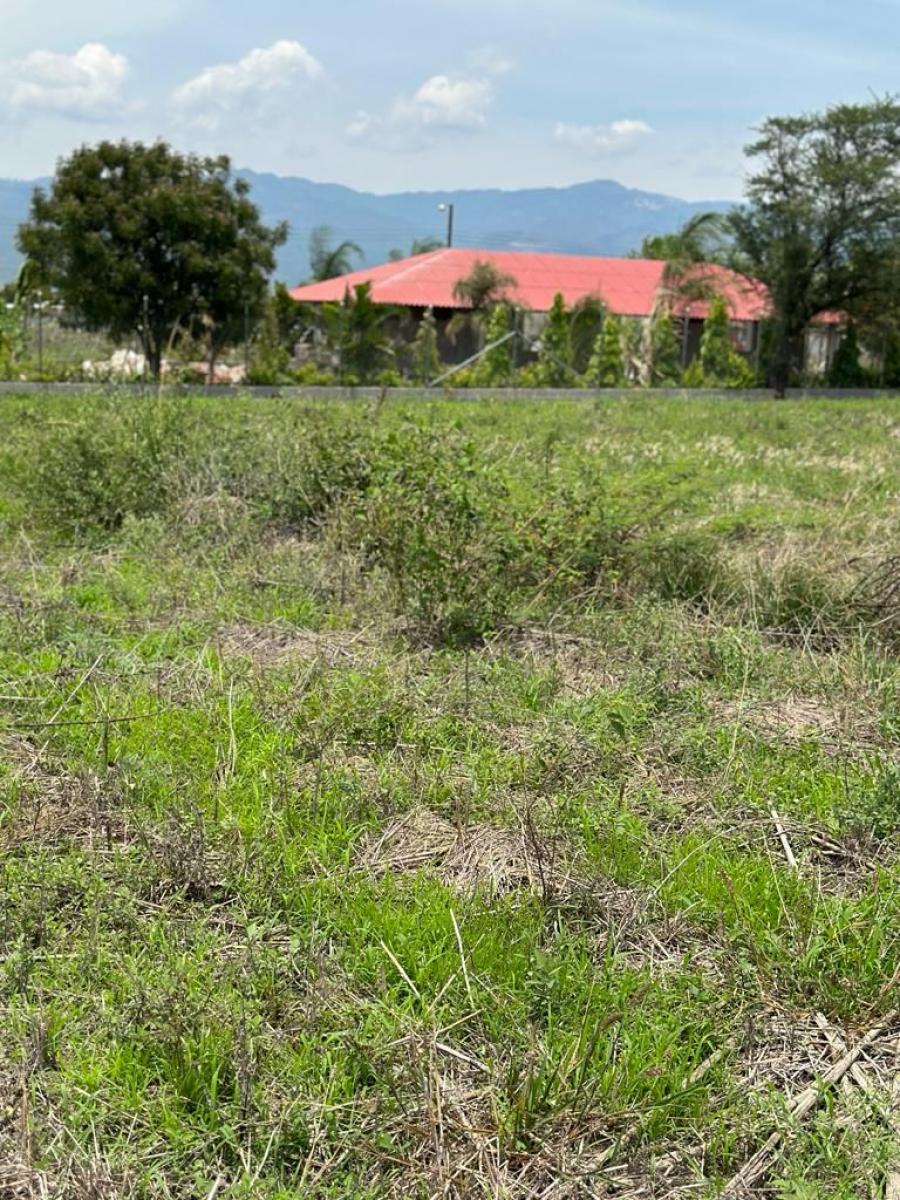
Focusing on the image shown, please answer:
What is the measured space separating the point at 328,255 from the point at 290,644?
41.6 meters

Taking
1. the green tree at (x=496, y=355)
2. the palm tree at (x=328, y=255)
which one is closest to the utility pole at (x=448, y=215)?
the palm tree at (x=328, y=255)

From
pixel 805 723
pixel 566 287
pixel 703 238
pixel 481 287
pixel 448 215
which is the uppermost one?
pixel 448 215

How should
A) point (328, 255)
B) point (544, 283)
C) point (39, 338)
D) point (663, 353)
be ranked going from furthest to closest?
point (328, 255) < point (544, 283) < point (663, 353) < point (39, 338)

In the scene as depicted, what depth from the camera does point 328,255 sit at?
45.1m

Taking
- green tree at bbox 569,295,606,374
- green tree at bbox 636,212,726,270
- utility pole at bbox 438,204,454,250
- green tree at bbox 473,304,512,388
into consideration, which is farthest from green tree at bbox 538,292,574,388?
utility pole at bbox 438,204,454,250

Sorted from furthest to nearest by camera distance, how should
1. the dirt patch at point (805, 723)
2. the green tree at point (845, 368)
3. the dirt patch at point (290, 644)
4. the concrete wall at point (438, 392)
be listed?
the green tree at point (845, 368) < the concrete wall at point (438, 392) < the dirt patch at point (290, 644) < the dirt patch at point (805, 723)

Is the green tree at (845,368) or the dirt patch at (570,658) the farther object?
the green tree at (845,368)

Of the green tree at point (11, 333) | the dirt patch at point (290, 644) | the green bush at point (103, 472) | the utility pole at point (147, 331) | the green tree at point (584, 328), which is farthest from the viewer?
the green tree at point (584, 328)

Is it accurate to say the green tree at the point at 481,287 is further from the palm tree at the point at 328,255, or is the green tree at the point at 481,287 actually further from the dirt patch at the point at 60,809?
the dirt patch at the point at 60,809

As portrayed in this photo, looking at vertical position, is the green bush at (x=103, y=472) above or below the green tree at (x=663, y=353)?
below

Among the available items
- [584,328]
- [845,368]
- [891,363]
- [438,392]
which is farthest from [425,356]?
[891,363]

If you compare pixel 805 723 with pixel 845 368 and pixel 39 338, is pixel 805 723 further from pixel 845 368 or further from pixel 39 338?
pixel 845 368

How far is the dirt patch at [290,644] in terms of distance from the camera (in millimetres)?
5500

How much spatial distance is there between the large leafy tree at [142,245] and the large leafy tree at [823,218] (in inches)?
605
